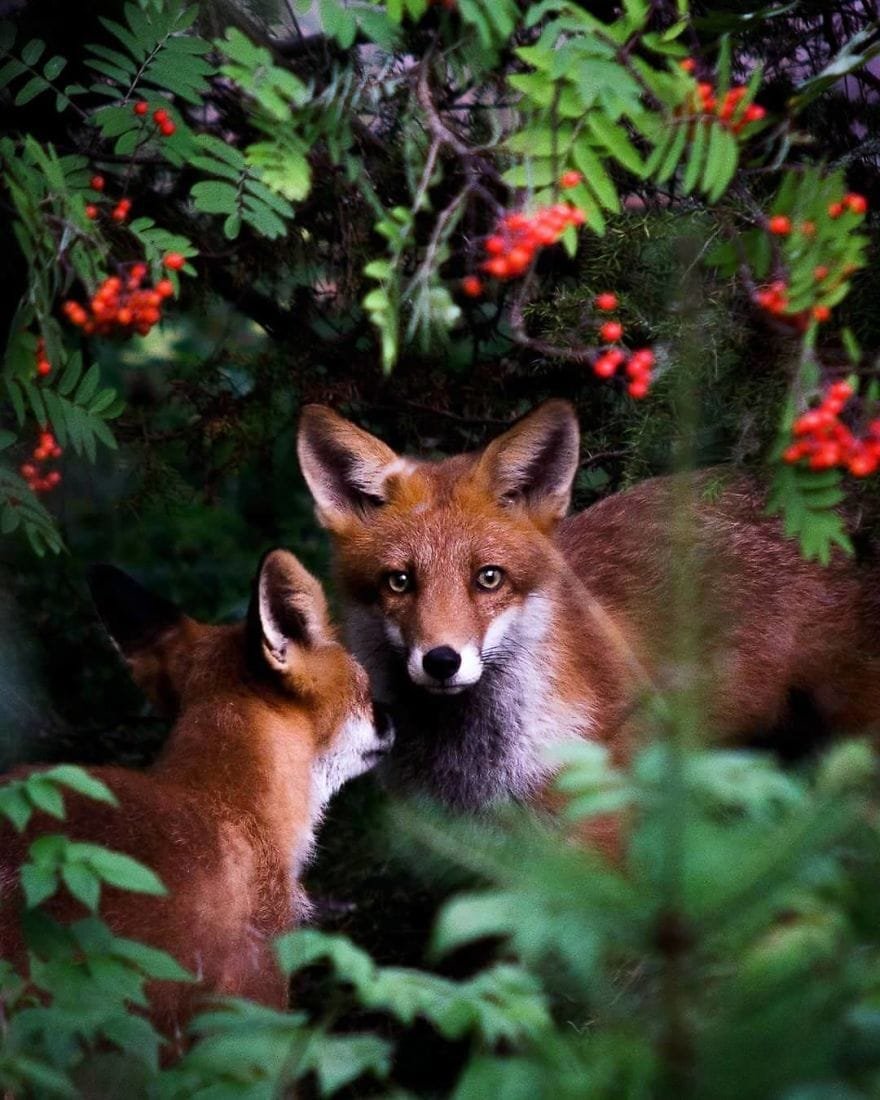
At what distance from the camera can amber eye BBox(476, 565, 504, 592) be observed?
412cm

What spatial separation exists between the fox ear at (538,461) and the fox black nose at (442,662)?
2.26 feet

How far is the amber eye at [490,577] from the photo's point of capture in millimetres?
4121

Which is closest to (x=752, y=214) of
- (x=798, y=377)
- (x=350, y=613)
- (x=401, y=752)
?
(x=798, y=377)

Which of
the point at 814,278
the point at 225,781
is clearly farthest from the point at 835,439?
the point at 225,781

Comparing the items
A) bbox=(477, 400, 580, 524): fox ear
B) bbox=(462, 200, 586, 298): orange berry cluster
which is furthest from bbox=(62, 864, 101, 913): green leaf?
bbox=(477, 400, 580, 524): fox ear

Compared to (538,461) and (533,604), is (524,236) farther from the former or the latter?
(533,604)

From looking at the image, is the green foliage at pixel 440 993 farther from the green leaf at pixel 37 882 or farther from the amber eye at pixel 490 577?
the amber eye at pixel 490 577

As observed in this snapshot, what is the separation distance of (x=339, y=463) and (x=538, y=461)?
25.8 inches

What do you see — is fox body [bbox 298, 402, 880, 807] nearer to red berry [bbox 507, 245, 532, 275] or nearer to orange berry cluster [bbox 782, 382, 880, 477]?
orange berry cluster [bbox 782, 382, 880, 477]

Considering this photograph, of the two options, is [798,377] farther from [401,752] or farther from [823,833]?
[401,752]

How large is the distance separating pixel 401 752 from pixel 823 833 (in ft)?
9.93

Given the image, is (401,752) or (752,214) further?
(401,752)

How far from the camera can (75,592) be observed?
5852mm

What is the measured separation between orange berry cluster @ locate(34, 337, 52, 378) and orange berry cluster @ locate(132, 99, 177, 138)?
2.19ft
